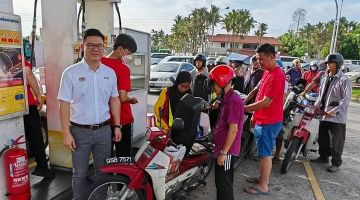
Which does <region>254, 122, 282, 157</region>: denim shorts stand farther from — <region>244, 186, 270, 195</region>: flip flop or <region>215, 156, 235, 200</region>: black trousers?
<region>215, 156, 235, 200</region>: black trousers

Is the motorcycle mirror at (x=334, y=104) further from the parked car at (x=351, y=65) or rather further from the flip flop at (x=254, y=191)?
the parked car at (x=351, y=65)

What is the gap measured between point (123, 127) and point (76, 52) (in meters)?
1.07

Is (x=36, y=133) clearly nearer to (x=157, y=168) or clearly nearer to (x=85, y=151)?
(x=85, y=151)

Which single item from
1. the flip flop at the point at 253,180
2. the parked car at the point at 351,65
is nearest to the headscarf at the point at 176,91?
the flip flop at the point at 253,180

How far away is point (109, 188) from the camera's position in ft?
9.33

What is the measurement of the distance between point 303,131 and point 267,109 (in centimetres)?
130

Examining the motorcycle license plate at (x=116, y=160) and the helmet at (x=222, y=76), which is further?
the helmet at (x=222, y=76)

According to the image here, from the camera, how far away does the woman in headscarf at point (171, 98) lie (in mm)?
4012

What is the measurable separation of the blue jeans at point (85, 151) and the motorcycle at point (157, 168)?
21 cm

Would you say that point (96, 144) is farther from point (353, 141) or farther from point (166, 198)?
point (353, 141)

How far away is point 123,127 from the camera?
12.4ft

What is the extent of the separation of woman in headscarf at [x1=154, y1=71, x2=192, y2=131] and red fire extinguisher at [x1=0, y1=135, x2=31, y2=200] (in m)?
1.66

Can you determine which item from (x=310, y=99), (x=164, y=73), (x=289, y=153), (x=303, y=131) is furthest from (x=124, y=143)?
(x=164, y=73)

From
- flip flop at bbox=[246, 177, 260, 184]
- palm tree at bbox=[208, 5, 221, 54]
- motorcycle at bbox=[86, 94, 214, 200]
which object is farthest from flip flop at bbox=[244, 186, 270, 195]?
palm tree at bbox=[208, 5, 221, 54]
